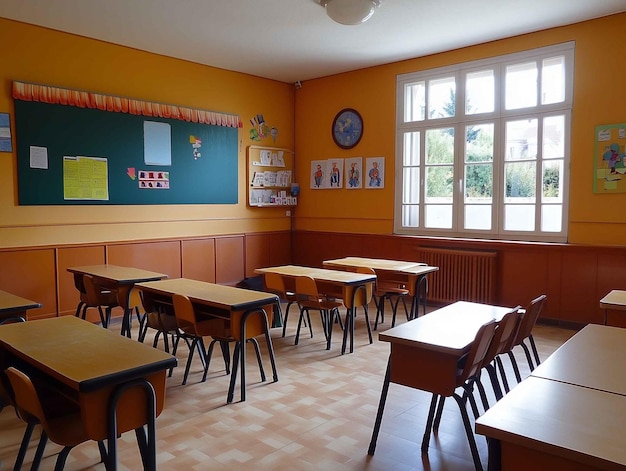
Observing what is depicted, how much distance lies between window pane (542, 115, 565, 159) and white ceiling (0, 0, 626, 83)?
3.26 feet

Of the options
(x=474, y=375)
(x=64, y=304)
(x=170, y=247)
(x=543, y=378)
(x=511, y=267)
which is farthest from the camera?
(x=170, y=247)

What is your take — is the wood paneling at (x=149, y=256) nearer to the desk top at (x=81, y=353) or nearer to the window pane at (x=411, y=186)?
the window pane at (x=411, y=186)

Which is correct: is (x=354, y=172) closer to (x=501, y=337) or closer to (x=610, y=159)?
(x=610, y=159)

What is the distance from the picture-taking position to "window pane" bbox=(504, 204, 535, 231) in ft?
18.8

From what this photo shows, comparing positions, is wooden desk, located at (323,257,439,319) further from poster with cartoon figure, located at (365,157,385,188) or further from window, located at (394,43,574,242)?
poster with cartoon figure, located at (365,157,385,188)

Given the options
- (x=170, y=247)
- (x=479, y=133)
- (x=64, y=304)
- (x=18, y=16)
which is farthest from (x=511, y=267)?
(x=18, y=16)

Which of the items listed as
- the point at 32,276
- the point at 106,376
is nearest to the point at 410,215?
the point at 32,276

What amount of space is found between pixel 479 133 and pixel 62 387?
5.28 metres

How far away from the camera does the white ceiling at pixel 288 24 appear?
476 cm

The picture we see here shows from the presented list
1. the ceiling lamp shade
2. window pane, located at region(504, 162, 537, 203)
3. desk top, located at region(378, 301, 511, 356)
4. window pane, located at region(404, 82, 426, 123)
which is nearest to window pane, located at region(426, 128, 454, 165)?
window pane, located at region(404, 82, 426, 123)

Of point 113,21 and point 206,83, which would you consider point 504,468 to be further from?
point 206,83

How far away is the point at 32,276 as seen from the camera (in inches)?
202

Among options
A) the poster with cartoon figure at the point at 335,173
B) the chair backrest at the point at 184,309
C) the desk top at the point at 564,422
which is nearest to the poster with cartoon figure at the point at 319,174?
the poster with cartoon figure at the point at 335,173

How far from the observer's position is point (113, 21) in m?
5.10
